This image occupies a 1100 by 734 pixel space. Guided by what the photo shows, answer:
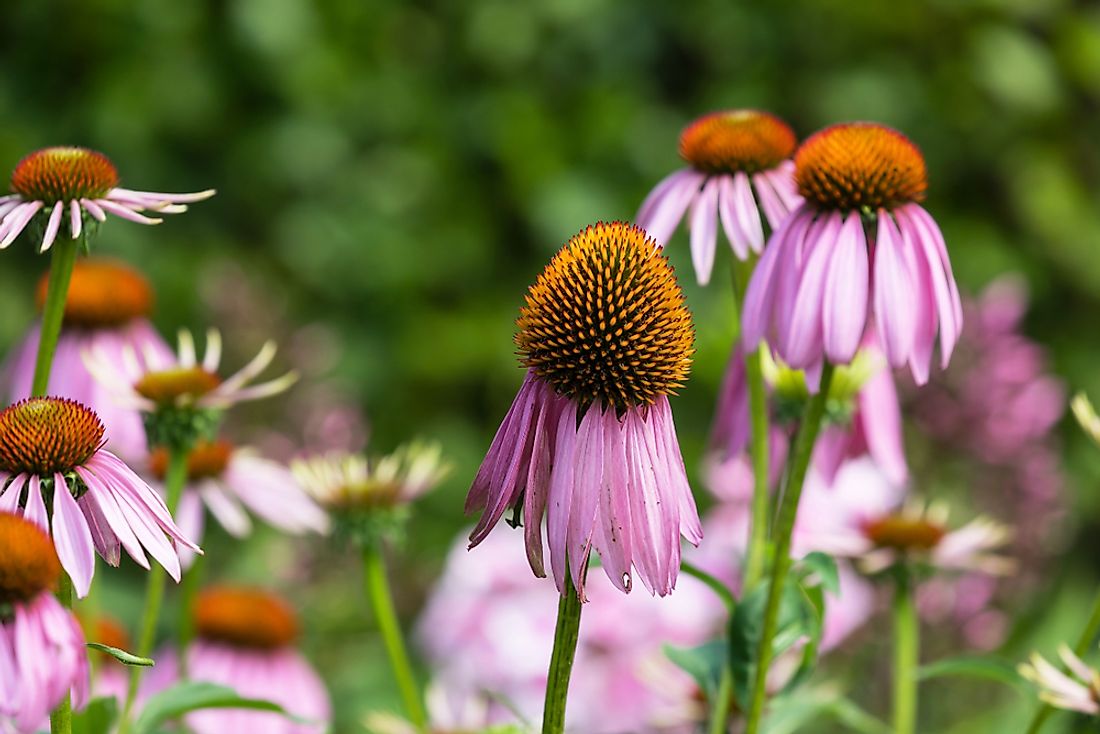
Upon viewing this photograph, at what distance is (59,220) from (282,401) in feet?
3.90

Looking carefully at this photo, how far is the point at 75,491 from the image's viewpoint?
0.62 m

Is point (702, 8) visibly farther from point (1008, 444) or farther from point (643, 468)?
point (643, 468)

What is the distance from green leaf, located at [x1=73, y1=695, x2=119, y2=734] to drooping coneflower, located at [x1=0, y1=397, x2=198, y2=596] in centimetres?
23

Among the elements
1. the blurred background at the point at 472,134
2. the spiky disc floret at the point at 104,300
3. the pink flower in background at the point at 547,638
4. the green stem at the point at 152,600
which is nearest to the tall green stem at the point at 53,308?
the green stem at the point at 152,600

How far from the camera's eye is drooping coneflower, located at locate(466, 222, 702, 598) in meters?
0.56

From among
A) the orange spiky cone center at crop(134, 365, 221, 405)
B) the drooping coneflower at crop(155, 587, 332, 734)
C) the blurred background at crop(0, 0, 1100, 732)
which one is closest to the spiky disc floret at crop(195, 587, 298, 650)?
the drooping coneflower at crop(155, 587, 332, 734)

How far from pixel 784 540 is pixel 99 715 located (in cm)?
42

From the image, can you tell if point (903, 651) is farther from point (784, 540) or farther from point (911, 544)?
point (784, 540)

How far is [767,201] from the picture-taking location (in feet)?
2.84

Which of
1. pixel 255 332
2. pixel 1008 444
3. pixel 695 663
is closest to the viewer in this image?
pixel 695 663

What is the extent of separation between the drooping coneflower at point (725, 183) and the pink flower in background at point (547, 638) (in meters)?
0.39

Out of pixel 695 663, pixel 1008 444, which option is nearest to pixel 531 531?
pixel 695 663

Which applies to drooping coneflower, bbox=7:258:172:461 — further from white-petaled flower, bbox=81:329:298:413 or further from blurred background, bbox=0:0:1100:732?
A: blurred background, bbox=0:0:1100:732

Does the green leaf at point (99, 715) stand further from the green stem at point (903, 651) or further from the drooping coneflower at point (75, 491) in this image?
the green stem at point (903, 651)
